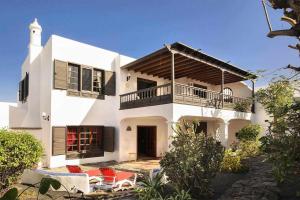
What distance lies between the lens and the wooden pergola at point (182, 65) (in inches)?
520

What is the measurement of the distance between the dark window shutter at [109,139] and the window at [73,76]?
3.22 m

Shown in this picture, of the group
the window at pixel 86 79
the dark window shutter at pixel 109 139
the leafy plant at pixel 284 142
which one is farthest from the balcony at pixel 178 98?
the leafy plant at pixel 284 142

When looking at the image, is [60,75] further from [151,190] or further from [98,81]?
[151,190]

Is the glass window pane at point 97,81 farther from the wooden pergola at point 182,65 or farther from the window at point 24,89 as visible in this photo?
the window at point 24,89

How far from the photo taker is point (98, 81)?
1588cm

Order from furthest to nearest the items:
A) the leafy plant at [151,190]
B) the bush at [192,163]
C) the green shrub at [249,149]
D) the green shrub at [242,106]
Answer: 1. the green shrub at [242,106]
2. the green shrub at [249,149]
3. the bush at [192,163]
4. the leafy plant at [151,190]

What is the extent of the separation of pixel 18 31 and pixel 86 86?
6823 millimetres

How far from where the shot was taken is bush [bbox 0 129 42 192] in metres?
8.42

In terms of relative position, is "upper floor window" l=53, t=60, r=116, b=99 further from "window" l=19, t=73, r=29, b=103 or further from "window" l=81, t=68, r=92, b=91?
"window" l=19, t=73, r=29, b=103

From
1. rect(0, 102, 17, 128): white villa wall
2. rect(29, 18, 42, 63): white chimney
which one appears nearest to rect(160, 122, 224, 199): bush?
rect(29, 18, 42, 63): white chimney

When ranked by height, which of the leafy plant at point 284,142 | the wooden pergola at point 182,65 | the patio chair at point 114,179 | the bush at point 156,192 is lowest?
the patio chair at point 114,179

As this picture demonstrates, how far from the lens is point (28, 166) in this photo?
29.9ft

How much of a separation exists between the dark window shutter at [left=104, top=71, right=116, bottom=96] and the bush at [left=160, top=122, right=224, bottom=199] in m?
9.92

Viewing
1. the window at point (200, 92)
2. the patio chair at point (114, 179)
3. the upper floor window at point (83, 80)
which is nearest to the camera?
the patio chair at point (114, 179)
